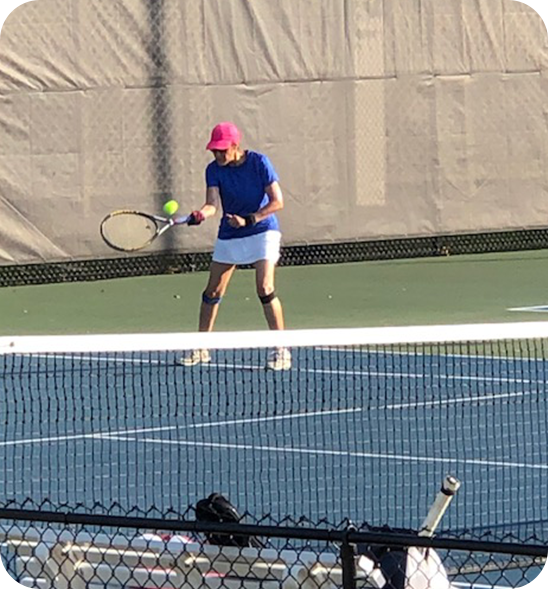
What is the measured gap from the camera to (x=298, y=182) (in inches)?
639

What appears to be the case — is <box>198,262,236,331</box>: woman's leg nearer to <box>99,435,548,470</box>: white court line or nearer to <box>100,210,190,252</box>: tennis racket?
<box>100,210,190,252</box>: tennis racket

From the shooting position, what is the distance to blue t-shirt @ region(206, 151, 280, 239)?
10523mm

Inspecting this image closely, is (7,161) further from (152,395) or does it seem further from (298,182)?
(152,395)

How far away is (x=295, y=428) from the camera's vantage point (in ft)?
28.6

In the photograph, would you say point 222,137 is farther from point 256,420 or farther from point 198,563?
point 198,563

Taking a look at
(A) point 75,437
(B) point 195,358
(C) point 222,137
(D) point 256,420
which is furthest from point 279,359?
(A) point 75,437

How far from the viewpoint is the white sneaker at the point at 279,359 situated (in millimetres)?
9859

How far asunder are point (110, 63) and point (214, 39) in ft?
3.57

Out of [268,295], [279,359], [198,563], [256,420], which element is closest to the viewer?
[198,563]

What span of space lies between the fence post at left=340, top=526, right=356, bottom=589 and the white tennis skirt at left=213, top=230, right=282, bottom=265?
23.3 feet

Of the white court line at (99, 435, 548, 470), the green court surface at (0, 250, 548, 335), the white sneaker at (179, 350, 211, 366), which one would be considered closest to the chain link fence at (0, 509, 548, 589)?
the white court line at (99, 435, 548, 470)

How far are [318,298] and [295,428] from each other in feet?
18.1

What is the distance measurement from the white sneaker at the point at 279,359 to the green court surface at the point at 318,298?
232 cm

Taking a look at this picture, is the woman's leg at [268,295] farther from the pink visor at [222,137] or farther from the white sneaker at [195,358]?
Answer: the pink visor at [222,137]
